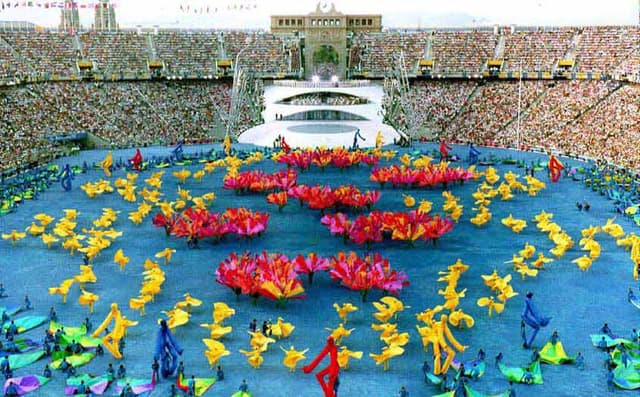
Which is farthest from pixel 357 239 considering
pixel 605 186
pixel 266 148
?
pixel 266 148

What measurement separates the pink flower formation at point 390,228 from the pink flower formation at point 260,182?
441 inches

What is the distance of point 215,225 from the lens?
121 feet

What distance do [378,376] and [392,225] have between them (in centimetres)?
1492

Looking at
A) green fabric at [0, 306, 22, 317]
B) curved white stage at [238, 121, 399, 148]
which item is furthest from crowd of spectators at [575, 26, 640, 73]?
green fabric at [0, 306, 22, 317]

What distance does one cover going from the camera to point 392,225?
36375 mm

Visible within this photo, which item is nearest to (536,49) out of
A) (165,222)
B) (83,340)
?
(165,222)

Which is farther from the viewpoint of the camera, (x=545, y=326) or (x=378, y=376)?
(x=545, y=326)

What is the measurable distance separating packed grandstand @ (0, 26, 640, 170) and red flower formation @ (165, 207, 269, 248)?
25448mm

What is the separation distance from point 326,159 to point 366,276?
28.6 m

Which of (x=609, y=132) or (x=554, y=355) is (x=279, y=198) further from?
(x=609, y=132)

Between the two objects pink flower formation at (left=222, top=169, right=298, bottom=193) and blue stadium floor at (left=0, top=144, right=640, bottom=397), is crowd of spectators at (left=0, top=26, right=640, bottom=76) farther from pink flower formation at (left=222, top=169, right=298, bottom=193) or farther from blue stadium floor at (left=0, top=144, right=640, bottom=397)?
blue stadium floor at (left=0, top=144, right=640, bottom=397)

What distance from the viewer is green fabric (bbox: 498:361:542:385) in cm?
2155

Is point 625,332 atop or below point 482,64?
below

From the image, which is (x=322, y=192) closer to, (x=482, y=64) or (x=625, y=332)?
Answer: (x=625, y=332)
